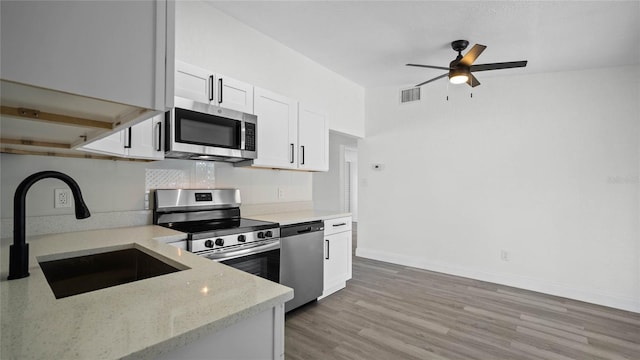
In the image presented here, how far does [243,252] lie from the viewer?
2225mm

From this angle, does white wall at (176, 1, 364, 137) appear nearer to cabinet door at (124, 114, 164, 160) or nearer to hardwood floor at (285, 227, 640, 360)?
cabinet door at (124, 114, 164, 160)

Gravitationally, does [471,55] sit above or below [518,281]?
above

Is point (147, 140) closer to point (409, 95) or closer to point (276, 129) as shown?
point (276, 129)

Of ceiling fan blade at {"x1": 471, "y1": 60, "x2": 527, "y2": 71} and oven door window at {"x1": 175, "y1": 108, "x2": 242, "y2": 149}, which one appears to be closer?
oven door window at {"x1": 175, "y1": 108, "x2": 242, "y2": 149}

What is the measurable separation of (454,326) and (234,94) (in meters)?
2.73

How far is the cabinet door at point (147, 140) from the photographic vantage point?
1.94 m

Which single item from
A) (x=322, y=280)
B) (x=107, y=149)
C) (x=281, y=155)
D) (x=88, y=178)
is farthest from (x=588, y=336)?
(x=88, y=178)

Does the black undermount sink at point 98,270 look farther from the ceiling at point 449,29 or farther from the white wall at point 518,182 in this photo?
the white wall at point 518,182

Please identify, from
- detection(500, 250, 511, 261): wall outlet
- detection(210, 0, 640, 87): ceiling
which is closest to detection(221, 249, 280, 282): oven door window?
detection(210, 0, 640, 87): ceiling

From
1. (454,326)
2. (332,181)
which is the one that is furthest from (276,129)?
(332,181)

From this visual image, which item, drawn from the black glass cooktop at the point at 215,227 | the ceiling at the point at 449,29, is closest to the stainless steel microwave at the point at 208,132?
the black glass cooktop at the point at 215,227

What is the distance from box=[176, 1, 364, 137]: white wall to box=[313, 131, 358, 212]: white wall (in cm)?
293

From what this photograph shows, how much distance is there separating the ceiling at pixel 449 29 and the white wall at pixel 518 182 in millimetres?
440

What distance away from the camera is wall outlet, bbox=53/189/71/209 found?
6.26 ft
